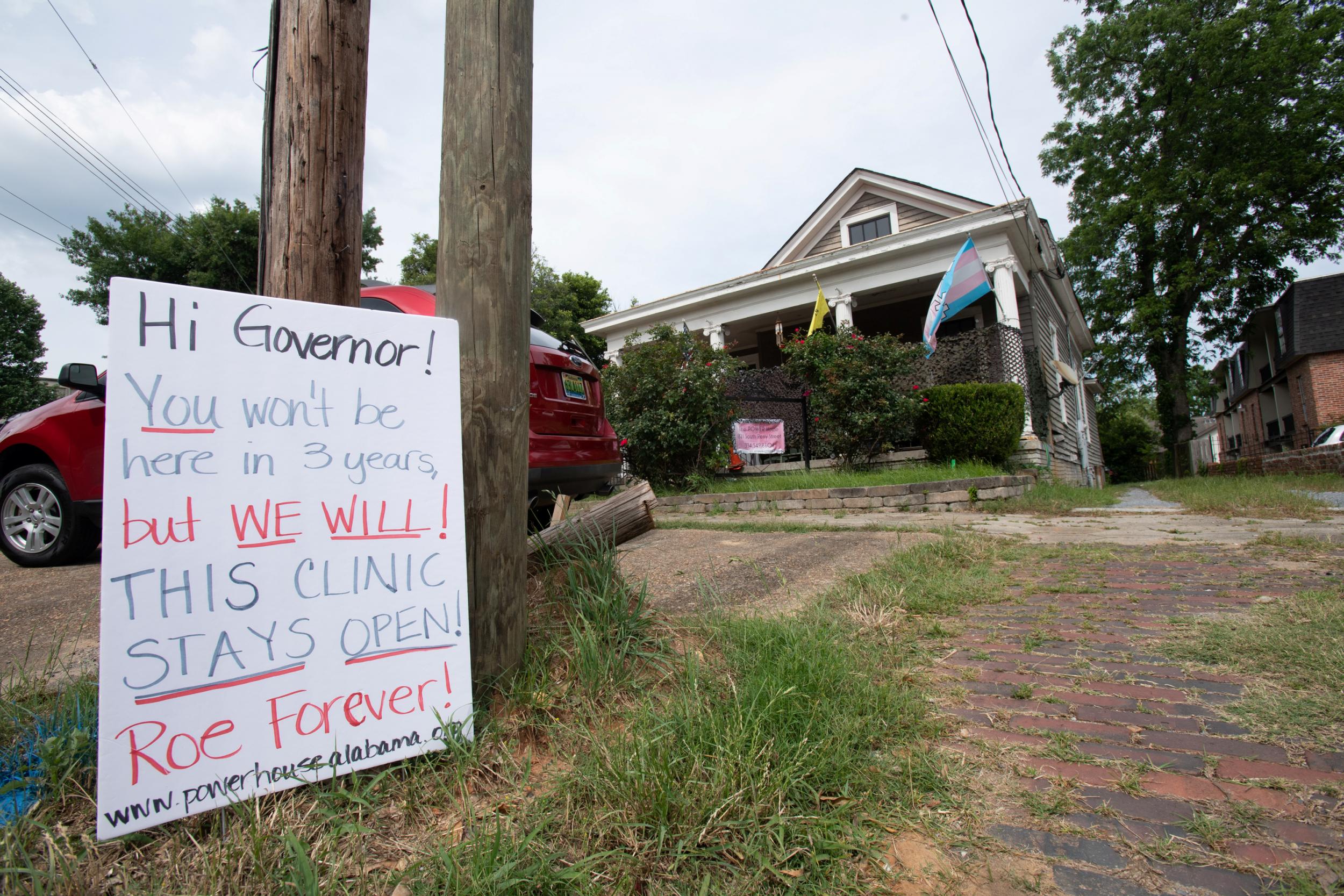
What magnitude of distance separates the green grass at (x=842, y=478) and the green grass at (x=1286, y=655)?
536 cm

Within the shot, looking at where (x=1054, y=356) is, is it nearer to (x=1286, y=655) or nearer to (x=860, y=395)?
(x=860, y=395)

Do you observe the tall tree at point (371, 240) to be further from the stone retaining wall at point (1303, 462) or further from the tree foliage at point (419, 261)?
the stone retaining wall at point (1303, 462)

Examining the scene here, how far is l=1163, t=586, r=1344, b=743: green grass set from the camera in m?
1.82

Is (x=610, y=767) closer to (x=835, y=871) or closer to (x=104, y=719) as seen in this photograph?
(x=835, y=871)

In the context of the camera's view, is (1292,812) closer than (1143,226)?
Yes

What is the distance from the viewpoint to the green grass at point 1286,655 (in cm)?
182

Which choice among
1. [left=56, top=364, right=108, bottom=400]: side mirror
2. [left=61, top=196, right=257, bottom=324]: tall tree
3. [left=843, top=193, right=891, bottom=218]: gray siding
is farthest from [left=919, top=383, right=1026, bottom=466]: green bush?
[left=61, top=196, right=257, bottom=324]: tall tree

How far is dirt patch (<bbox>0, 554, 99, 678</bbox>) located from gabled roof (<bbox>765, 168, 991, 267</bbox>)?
13.8m

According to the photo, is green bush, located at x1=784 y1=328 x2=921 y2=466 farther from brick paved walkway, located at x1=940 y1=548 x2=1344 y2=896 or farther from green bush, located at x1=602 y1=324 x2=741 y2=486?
brick paved walkway, located at x1=940 y1=548 x2=1344 y2=896

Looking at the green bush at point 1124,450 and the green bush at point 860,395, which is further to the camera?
the green bush at point 1124,450

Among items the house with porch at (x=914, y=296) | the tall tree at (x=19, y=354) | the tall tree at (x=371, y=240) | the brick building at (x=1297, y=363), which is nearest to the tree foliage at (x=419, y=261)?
the tall tree at (x=371, y=240)

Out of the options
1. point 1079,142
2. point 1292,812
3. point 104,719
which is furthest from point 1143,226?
point 104,719

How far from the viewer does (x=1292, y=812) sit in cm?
142

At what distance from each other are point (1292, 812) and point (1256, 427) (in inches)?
1758
